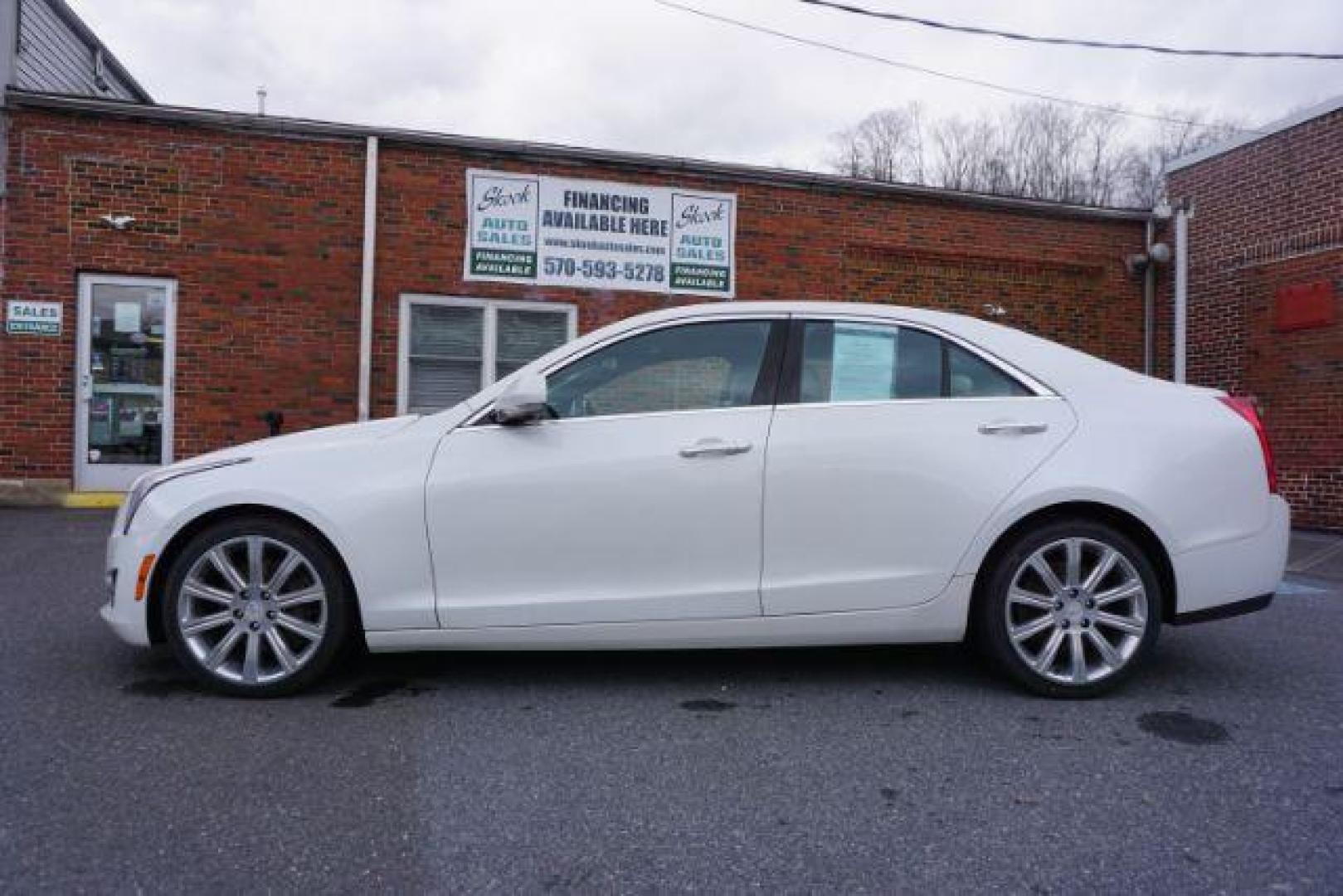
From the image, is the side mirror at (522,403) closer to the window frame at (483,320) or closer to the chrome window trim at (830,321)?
the chrome window trim at (830,321)

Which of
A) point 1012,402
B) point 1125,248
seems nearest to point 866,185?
point 1125,248

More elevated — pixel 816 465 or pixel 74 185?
pixel 74 185

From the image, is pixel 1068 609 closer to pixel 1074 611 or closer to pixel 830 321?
pixel 1074 611

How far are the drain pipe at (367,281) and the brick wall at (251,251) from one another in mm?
106

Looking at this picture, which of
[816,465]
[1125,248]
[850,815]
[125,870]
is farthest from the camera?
[1125,248]

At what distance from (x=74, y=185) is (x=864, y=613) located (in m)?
8.92

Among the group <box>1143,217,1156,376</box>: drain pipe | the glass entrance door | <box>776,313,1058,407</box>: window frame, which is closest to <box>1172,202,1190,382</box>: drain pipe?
<box>1143,217,1156,376</box>: drain pipe

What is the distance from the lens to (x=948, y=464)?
135 inches

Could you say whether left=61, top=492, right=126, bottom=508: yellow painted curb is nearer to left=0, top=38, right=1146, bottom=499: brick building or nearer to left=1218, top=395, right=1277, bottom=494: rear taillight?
left=0, top=38, right=1146, bottom=499: brick building

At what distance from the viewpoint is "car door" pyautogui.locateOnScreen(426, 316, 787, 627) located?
3.34 metres

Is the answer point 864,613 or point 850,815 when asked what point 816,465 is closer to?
point 864,613

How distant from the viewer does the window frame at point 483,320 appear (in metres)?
9.48

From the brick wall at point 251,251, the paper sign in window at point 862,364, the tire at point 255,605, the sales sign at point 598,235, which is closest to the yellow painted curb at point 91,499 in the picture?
the brick wall at point 251,251

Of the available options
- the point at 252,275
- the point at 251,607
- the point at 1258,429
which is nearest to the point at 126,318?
the point at 252,275
